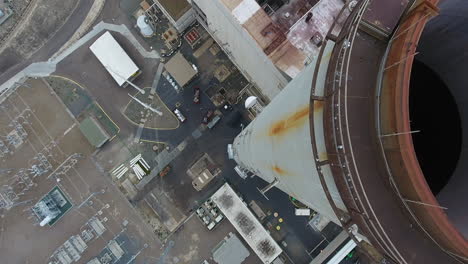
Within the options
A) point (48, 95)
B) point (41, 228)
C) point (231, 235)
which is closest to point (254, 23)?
point (231, 235)

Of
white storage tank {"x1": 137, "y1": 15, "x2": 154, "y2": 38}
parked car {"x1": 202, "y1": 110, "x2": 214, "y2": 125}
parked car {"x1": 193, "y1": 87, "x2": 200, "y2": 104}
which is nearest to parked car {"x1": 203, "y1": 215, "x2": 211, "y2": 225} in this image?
parked car {"x1": 202, "y1": 110, "x2": 214, "y2": 125}

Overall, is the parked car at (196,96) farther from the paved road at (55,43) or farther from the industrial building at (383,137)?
the industrial building at (383,137)

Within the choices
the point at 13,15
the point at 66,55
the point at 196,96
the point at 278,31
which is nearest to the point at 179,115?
the point at 196,96

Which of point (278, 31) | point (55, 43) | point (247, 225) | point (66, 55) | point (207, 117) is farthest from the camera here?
point (55, 43)

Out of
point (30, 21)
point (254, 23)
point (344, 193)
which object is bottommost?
point (344, 193)

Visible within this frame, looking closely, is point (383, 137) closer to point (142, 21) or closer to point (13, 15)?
point (142, 21)

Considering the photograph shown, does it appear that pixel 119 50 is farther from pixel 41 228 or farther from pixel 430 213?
pixel 430 213
